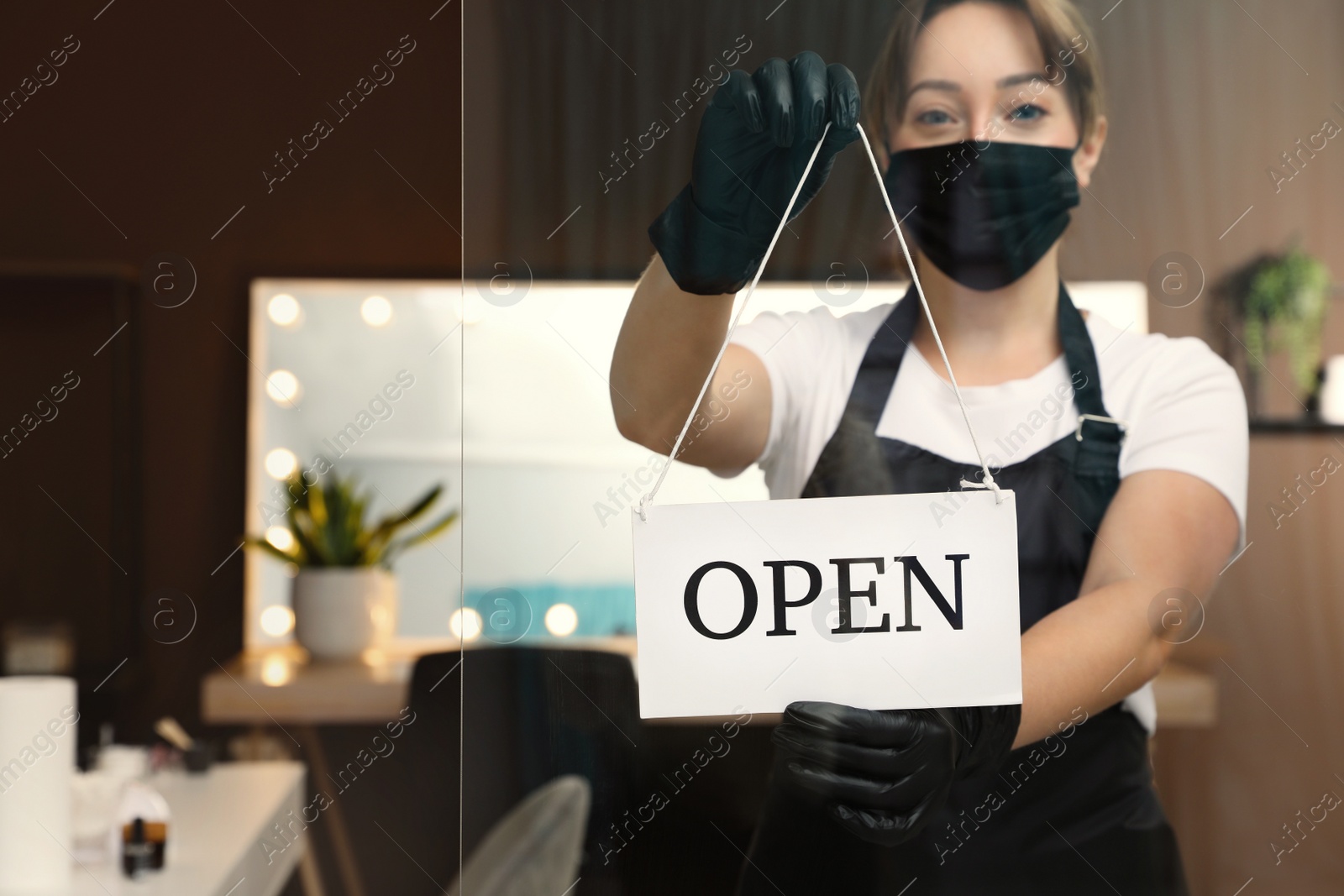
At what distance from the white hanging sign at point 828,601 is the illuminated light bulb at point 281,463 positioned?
138 centimetres

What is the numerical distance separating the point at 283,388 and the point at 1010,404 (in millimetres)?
1445

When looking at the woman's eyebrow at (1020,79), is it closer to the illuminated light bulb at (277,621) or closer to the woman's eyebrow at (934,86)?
the woman's eyebrow at (934,86)

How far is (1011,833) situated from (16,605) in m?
1.79

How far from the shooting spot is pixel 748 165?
688mm

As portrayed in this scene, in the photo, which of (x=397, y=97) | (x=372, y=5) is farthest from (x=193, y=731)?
(x=372, y=5)

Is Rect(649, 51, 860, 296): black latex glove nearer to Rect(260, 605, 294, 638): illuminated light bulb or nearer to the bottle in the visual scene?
the bottle

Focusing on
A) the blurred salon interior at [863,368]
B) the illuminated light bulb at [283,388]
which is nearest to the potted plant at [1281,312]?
the blurred salon interior at [863,368]

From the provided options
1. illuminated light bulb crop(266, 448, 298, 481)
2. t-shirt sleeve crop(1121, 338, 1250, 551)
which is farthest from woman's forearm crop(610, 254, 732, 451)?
illuminated light bulb crop(266, 448, 298, 481)

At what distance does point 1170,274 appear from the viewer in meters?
0.77

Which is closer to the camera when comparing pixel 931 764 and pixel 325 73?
pixel 931 764

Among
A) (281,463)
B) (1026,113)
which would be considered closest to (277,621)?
(281,463)

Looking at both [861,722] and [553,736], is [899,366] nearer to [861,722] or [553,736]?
[861,722]

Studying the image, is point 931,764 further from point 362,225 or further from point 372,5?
point 372,5

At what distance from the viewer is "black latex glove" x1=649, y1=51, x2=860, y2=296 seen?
0.65 metres
